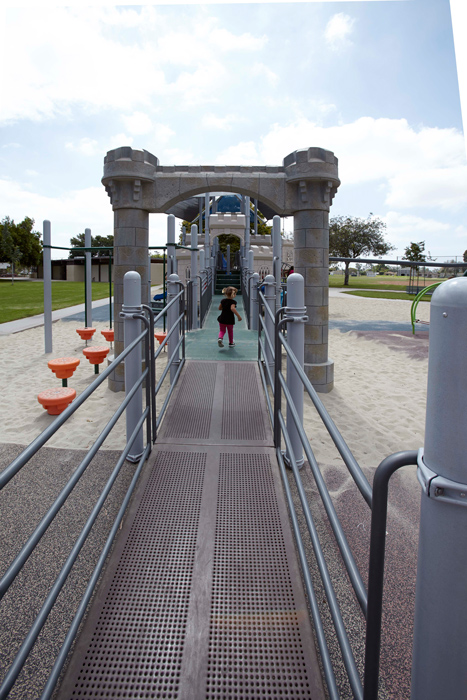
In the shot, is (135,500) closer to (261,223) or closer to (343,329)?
(343,329)

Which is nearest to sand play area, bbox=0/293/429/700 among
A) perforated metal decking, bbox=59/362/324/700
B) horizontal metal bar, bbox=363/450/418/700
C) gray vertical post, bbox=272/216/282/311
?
perforated metal decking, bbox=59/362/324/700

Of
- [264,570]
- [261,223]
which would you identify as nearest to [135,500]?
[264,570]

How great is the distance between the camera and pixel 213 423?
4469 mm

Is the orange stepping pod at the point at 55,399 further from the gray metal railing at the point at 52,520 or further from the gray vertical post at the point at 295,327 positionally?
the gray vertical post at the point at 295,327

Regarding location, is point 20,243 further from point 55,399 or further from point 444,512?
point 444,512

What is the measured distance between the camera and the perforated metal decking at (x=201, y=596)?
194cm

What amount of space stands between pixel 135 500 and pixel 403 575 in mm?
1890

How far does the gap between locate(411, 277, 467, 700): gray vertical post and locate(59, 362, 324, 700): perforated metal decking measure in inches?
48.0

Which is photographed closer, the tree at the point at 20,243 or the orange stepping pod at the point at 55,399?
the orange stepping pod at the point at 55,399

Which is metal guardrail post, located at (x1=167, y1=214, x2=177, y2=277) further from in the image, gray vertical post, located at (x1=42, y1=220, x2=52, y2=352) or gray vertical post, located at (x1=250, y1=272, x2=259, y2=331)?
gray vertical post, located at (x1=42, y1=220, x2=52, y2=352)

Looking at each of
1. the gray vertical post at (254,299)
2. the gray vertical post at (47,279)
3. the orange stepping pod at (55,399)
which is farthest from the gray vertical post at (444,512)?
the gray vertical post at (47,279)

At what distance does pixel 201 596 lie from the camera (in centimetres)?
237

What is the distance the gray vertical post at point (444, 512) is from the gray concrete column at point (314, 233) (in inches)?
257

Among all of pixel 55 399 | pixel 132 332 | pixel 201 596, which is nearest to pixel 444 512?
pixel 201 596
